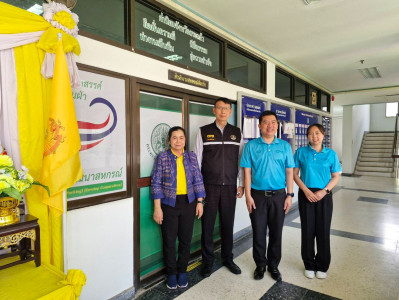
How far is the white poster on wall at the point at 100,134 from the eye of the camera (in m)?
1.90

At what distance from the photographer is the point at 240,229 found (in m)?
3.65

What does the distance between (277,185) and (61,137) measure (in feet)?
6.01

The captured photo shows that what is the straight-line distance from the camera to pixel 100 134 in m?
2.01

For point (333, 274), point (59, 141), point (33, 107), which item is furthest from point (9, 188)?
point (333, 274)

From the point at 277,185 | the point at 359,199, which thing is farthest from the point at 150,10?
the point at 359,199

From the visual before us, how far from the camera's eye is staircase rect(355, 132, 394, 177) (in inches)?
398

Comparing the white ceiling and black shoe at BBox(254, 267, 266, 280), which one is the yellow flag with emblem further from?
black shoe at BBox(254, 267, 266, 280)

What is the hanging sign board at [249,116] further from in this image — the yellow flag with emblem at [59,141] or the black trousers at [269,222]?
the yellow flag with emblem at [59,141]

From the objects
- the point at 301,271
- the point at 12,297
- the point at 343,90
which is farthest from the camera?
the point at 343,90

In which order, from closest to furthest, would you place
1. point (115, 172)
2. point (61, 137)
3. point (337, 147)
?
point (61, 137) → point (115, 172) → point (337, 147)

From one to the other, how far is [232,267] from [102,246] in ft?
4.38

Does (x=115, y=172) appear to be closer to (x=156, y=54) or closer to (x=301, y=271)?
(x=156, y=54)

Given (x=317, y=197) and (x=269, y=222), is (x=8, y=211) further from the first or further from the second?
(x=317, y=197)

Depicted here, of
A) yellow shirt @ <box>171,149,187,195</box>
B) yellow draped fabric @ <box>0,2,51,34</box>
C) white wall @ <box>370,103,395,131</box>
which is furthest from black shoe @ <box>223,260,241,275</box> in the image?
white wall @ <box>370,103,395,131</box>
